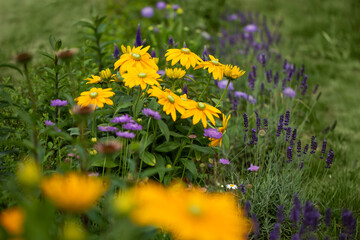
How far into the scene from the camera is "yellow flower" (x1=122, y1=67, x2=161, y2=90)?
5.11 feet

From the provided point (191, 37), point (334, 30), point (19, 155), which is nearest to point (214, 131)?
point (19, 155)

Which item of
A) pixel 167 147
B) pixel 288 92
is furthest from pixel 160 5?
pixel 167 147

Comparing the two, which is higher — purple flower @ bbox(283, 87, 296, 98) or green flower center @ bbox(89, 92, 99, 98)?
green flower center @ bbox(89, 92, 99, 98)

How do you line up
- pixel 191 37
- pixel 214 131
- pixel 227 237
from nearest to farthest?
pixel 227 237 → pixel 214 131 → pixel 191 37

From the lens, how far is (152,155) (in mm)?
1693

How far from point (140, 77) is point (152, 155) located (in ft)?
1.25

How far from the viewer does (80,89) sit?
2064mm

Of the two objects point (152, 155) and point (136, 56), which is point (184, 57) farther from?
point (152, 155)

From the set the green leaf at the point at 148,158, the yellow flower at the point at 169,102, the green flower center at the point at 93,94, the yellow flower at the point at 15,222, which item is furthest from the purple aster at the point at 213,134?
the yellow flower at the point at 15,222

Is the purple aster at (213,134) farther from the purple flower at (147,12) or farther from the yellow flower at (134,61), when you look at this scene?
the purple flower at (147,12)

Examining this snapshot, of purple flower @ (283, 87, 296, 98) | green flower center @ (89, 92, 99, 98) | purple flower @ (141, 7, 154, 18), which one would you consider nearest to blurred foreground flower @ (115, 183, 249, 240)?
green flower center @ (89, 92, 99, 98)

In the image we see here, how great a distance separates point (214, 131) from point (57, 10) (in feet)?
12.9

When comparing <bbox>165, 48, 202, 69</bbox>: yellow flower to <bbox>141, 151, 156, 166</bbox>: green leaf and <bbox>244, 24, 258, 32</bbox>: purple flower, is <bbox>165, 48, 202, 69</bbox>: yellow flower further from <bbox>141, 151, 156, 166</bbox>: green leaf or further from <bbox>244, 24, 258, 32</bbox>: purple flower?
<bbox>244, 24, 258, 32</bbox>: purple flower

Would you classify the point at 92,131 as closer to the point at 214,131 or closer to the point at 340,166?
the point at 214,131
